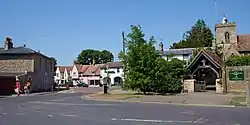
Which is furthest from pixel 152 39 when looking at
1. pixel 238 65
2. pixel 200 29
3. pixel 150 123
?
pixel 200 29

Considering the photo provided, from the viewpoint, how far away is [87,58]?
141375mm

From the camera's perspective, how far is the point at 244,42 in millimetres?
55000

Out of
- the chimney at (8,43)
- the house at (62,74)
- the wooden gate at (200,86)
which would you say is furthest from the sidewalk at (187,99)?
the house at (62,74)

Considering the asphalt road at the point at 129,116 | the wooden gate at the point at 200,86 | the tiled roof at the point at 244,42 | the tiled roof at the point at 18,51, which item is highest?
the tiled roof at the point at 244,42

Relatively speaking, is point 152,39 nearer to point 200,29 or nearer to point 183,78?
point 183,78

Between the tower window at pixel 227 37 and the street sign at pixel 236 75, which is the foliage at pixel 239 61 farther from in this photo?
the tower window at pixel 227 37

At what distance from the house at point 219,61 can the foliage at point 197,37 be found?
1783cm

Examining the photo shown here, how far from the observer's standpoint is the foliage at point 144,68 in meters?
33.7

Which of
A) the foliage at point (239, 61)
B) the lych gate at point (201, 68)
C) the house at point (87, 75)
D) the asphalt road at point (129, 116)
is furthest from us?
the house at point (87, 75)

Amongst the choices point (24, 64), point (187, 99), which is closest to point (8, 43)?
point (24, 64)

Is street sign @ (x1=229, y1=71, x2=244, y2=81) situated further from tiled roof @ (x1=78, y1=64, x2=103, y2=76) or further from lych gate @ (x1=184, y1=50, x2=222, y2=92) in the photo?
tiled roof @ (x1=78, y1=64, x2=103, y2=76)

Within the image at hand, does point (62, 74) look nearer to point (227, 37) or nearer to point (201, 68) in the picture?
point (227, 37)

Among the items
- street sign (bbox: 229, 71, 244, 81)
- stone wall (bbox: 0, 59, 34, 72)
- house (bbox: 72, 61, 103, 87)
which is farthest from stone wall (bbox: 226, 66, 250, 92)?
house (bbox: 72, 61, 103, 87)

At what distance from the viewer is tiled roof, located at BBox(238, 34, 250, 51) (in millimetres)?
52500
